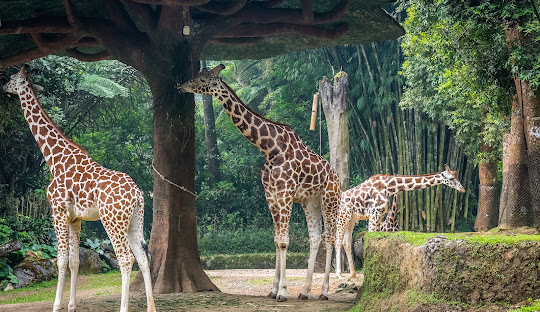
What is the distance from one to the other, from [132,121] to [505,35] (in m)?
14.2

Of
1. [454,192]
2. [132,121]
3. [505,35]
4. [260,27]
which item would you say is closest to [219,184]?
[132,121]

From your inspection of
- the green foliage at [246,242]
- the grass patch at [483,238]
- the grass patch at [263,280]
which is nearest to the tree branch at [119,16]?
the grass patch at [263,280]

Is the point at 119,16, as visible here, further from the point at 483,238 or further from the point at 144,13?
the point at 483,238

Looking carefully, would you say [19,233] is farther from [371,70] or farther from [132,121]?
[371,70]

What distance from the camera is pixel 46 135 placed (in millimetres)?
8297

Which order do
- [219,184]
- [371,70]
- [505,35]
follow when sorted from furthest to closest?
[219,184] → [371,70] → [505,35]

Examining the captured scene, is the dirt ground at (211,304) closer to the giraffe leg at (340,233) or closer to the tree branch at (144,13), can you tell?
the giraffe leg at (340,233)

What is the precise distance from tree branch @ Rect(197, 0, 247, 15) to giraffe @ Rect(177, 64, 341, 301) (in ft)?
3.00

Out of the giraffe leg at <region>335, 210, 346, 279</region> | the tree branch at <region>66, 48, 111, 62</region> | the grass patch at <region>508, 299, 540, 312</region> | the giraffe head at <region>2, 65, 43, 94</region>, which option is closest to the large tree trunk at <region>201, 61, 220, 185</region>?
the giraffe leg at <region>335, 210, 346, 279</region>

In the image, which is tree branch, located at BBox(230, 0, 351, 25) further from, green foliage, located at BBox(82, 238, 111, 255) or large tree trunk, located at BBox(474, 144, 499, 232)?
green foliage, located at BBox(82, 238, 111, 255)

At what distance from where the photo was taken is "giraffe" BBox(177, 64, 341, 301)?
917 cm

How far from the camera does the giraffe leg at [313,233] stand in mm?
9531

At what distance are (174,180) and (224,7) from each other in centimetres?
264

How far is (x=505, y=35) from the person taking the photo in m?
10.1
